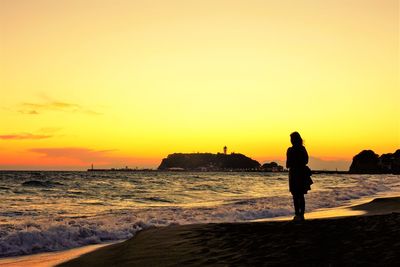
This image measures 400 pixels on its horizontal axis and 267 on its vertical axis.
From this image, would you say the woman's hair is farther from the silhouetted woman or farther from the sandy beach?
the sandy beach

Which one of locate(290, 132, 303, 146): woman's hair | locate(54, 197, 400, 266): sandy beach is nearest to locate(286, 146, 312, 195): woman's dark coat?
locate(290, 132, 303, 146): woman's hair

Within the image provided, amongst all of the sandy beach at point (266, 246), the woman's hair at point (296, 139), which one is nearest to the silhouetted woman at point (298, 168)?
the woman's hair at point (296, 139)

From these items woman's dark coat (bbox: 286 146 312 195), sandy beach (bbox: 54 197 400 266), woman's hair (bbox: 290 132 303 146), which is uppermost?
woman's hair (bbox: 290 132 303 146)

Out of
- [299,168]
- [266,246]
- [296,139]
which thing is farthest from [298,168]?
[266,246]

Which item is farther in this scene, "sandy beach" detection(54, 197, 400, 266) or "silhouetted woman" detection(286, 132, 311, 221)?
"silhouetted woman" detection(286, 132, 311, 221)

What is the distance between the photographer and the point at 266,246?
360 inches

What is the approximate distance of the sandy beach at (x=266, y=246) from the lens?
7482mm

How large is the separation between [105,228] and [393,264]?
12675 millimetres

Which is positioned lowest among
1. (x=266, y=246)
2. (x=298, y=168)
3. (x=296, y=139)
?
(x=266, y=246)

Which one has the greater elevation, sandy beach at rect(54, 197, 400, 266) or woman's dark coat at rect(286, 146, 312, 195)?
woman's dark coat at rect(286, 146, 312, 195)

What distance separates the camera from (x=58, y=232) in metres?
15.8

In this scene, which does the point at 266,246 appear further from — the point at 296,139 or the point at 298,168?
the point at 296,139

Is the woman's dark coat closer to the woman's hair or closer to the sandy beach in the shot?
the woman's hair

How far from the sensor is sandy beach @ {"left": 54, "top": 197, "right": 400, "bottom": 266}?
7.48 m
